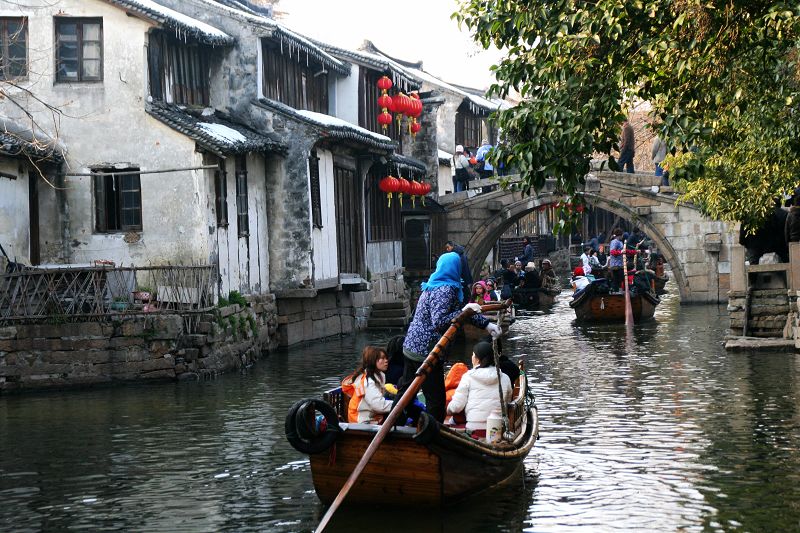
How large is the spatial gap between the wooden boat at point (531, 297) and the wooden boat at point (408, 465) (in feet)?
82.8

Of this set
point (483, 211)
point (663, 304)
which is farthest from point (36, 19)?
point (663, 304)

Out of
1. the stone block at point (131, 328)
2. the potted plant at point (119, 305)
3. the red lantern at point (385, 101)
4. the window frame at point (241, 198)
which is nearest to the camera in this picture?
the stone block at point (131, 328)

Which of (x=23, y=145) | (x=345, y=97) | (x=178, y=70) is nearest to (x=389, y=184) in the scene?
(x=345, y=97)

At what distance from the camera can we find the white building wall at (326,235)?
24.8 m

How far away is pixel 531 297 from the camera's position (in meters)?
35.1

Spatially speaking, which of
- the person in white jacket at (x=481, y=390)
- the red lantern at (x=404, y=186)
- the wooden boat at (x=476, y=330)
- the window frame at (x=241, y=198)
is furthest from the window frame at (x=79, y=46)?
the person in white jacket at (x=481, y=390)

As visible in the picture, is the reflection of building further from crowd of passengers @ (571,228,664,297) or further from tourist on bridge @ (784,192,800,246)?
tourist on bridge @ (784,192,800,246)

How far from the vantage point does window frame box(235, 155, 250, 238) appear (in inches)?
886

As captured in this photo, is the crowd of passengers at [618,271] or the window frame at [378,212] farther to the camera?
the window frame at [378,212]

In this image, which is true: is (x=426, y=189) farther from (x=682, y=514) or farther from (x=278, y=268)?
(x=682, y=514)

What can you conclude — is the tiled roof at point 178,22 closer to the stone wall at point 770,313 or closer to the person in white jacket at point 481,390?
the stone wall at point 770,313

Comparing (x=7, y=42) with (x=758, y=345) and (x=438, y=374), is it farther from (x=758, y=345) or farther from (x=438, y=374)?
(x=758, y=345)

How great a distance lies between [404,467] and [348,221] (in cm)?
1838

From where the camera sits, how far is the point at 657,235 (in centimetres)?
3509
